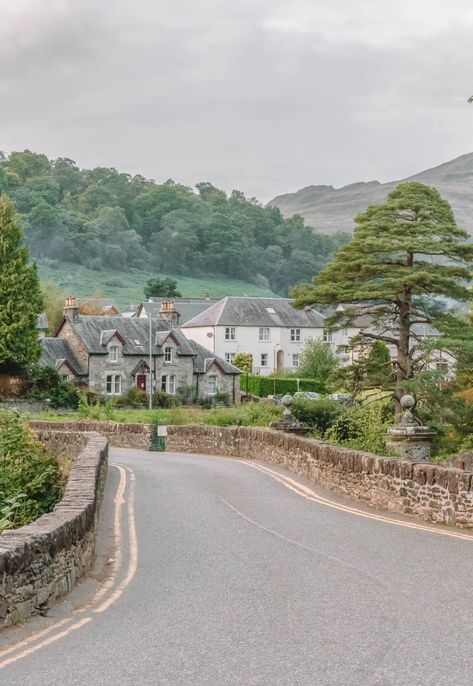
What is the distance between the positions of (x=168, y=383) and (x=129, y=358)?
377cm

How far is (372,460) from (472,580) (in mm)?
8003

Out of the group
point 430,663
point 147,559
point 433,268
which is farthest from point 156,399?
point 430,663

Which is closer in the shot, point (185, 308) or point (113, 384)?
point (113, 384)

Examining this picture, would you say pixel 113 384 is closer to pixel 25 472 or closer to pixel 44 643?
pixel 25 472

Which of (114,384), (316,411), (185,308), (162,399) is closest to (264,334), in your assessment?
(185,308)

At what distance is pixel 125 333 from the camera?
283 ft

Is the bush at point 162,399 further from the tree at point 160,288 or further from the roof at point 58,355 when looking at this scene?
the tree at point 160,288

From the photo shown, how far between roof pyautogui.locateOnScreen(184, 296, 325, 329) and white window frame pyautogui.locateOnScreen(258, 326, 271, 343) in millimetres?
395

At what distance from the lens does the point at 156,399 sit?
81750 millimetres

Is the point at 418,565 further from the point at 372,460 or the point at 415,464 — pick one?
the point at 372,460

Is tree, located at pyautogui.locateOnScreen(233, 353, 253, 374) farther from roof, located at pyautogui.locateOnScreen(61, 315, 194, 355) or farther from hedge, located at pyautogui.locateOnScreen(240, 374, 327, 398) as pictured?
roof, located at pyautogui.locateOnScreen(61, 315, 194, 355)

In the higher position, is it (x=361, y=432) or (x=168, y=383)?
(x=168, y=383)

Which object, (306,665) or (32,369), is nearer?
(306,665)

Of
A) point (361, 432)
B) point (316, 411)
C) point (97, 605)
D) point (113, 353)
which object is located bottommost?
point (97, 605)
